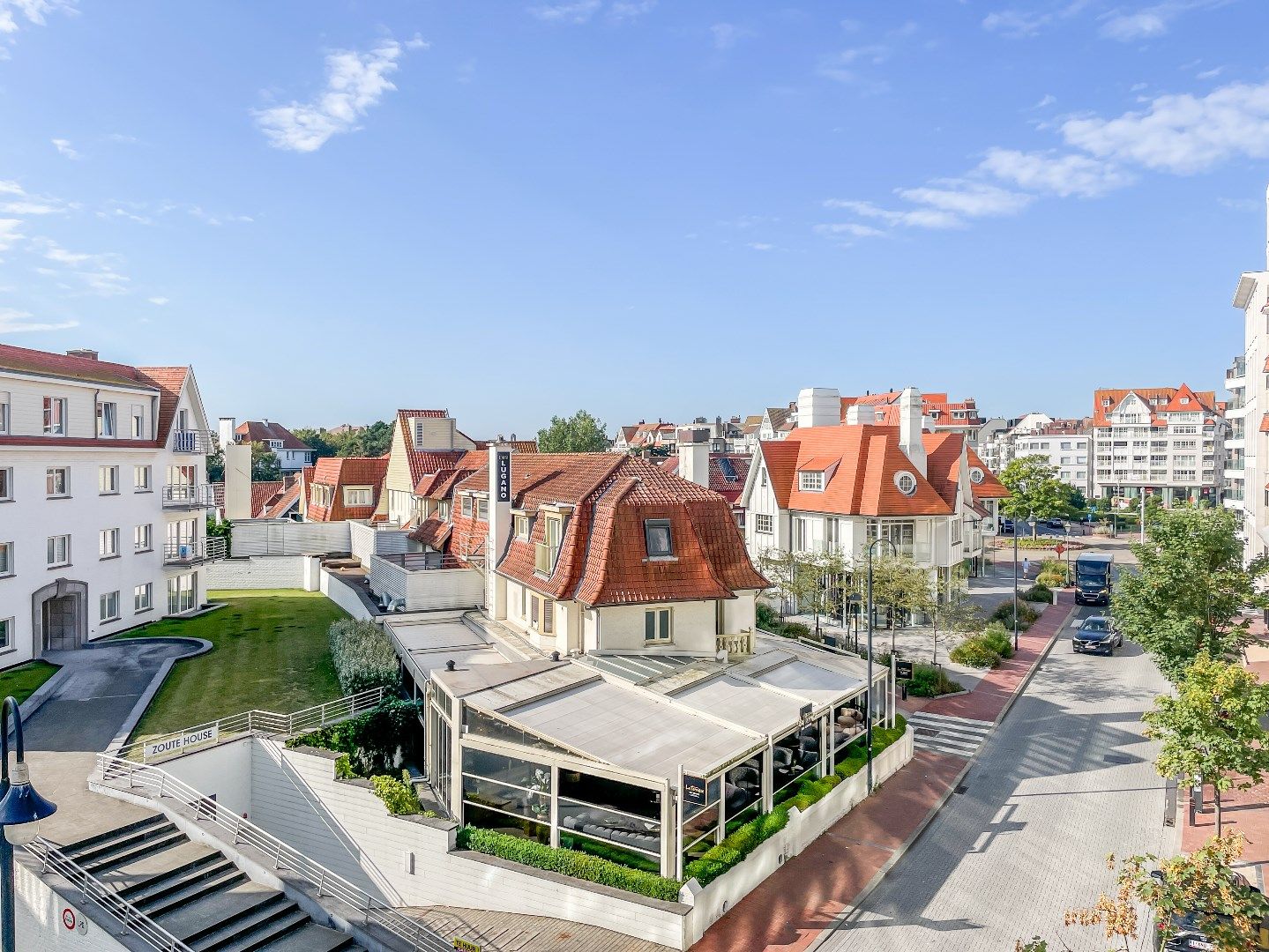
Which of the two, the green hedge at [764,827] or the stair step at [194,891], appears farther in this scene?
the green hedge at [764,827]

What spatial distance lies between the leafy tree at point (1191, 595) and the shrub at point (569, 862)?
1755cm

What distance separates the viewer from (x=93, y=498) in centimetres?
3222

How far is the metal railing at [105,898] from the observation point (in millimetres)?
14633

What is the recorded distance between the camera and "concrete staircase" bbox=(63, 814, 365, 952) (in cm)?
1564

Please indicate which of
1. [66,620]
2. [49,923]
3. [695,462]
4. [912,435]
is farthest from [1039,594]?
[66,620]

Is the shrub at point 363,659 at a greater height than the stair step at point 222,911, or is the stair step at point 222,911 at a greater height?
the shrub at point 363,659

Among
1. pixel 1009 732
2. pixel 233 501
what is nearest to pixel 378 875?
pixel 1009 732

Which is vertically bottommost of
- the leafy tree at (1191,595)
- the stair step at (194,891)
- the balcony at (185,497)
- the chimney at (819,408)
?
the stair step at (194,891)

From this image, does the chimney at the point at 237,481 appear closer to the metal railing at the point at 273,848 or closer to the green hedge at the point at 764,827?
the metal railing at the point at 273,848

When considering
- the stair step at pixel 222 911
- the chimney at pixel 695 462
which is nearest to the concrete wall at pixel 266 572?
the chimney at pixel 695 462

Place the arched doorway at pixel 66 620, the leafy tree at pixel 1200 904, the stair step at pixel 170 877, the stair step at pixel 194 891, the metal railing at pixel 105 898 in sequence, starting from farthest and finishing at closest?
the arched doorway at pixel 66 620 < the stair step at pixel 170 877 < the stair step at pixel 194 891 < the metal railing at pixel 105 898 < the leafy tree at pixel 1200 904

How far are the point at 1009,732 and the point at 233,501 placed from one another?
5079cm

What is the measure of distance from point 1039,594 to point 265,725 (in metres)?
45.4

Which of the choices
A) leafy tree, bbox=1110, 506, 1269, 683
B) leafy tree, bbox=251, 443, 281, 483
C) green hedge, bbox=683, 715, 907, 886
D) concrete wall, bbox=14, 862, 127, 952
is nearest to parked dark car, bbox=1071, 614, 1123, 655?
leafy tree, bbox=1110, 506, 1269, 683
